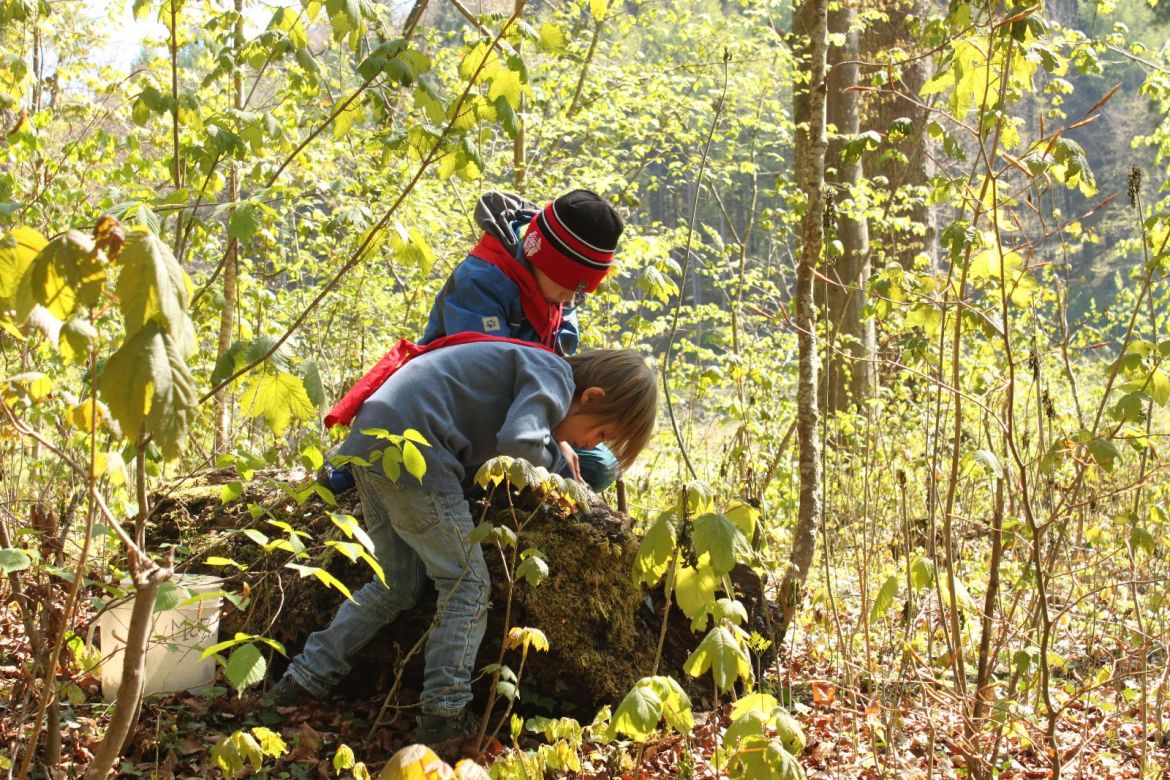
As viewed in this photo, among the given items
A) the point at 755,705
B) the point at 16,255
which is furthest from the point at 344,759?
the point at 16,255

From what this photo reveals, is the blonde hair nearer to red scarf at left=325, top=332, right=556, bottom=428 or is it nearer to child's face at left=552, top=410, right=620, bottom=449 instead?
child's face at left=552, top=410, right=620, bottom=449

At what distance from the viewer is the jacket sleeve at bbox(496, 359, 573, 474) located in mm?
2615

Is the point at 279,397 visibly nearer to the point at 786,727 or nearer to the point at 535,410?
the point at 535,410

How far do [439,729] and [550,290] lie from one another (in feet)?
4.84

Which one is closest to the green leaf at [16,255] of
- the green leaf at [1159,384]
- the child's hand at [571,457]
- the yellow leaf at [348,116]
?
the yellow leaf at [348,116]

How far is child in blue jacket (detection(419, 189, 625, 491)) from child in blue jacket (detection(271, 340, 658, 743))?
32 centimetres

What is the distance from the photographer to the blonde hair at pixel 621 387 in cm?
293

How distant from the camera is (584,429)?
299cm

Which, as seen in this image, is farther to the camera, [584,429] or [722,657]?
[584,429]

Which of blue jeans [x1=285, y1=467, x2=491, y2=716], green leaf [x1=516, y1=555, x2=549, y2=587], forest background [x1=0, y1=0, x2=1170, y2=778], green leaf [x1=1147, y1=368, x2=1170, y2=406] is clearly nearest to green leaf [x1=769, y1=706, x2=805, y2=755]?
forest background [x1=0, y1=0, x2=1170, y2=778]

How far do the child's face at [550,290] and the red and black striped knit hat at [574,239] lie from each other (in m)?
0.02

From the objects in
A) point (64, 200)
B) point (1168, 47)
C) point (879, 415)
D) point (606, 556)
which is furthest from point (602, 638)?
point (1168, 47)

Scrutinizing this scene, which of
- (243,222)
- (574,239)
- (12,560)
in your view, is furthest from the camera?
(574,239)

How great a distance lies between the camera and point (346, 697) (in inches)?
126
